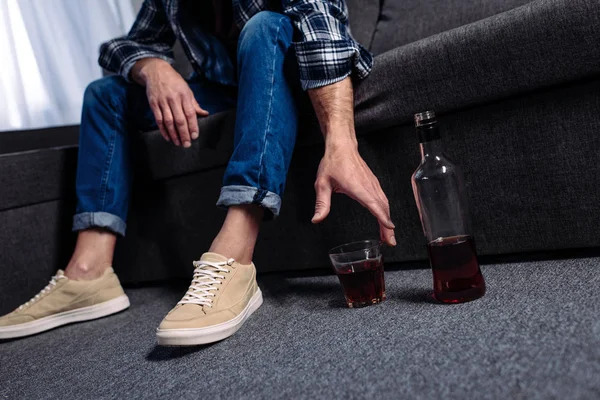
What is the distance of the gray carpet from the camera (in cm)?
64

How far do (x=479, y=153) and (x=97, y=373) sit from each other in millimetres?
801

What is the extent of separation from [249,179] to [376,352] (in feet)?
1.35

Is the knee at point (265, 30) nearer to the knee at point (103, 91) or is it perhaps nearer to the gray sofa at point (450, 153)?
the gray sofa at point (450, 153)

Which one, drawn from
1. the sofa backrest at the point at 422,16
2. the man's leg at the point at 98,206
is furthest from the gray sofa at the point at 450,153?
the man's leg at the point at 98,206

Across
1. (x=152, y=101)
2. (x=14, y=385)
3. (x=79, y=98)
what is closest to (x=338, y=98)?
(x=152, y=101)

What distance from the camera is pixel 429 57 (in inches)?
42.4

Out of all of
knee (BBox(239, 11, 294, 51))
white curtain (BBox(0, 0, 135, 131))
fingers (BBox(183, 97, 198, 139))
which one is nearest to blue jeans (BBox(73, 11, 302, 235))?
knee (BBox(239, 11, 294, 51))

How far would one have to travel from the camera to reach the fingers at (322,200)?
97 cm

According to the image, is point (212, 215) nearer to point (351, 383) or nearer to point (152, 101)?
point (152, 101)

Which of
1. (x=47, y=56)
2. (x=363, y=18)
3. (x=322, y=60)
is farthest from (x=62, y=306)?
(x=47, y=56)

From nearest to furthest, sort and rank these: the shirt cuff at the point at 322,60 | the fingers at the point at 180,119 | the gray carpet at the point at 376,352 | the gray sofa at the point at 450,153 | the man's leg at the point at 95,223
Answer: the gray carpet at the point at 376,352
the gray sofa at the point at 450,153
the shirt cuff at the point at 322,60
the fingers at the point at 180,119
the man's leg at the point at 95,223

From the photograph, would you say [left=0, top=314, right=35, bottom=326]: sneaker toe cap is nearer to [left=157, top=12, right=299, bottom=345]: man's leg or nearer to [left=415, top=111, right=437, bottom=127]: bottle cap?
[left=157, top=12, right=299, bottom=345]: man's leg

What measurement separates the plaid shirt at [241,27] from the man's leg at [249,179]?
2.1 inches

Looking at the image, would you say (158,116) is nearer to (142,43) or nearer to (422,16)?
(142,43)
